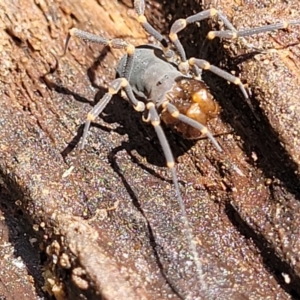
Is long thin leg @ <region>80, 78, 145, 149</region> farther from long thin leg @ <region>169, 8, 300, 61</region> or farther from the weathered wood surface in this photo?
long thin leg @ <region>169, 8, 300, 61</region>

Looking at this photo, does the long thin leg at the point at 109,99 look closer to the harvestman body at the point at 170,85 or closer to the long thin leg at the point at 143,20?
the harvestman body at the point at 170,85

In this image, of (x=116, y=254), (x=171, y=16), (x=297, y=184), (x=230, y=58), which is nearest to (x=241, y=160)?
(x=297, y=184)

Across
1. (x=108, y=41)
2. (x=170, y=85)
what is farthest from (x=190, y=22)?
(x=108, y=41)

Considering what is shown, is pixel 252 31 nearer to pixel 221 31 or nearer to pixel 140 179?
pixel 221 31

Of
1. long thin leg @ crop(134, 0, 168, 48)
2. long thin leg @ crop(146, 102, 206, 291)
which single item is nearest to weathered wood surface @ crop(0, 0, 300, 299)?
long thin leg @ crop(146, 102, 206, 291)

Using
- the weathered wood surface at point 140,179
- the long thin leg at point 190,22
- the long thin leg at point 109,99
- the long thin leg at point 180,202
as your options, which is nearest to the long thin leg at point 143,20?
the long thin leg at point 190,22

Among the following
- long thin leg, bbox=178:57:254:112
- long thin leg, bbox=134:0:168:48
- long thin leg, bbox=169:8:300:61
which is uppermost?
long thin leg, bbox=134:0:168:48

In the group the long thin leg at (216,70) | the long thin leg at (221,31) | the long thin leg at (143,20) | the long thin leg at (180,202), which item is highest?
the long thin leg at (143,20)
